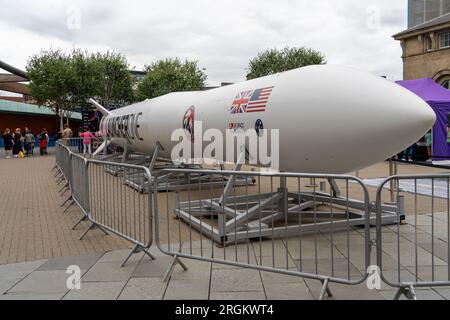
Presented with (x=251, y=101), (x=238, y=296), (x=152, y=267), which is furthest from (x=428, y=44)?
(x=238, y=296)

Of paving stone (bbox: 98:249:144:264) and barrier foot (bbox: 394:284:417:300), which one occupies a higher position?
barrier foot (bbox: 394:284:417:300)

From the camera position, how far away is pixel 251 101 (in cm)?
655

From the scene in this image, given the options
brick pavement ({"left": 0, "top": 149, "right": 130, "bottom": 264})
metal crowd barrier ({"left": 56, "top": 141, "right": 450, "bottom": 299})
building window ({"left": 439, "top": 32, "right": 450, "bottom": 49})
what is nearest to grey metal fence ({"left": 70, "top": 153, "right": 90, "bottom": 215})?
metal crowd barrier ({"left": 56, "top": 141, "right": 450, "bottom": 299})

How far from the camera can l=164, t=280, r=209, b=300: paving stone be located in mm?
4062

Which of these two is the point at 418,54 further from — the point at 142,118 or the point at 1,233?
the point at 1,233

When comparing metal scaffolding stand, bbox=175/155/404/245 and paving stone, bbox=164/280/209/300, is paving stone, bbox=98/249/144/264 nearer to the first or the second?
metal scaffolding stand, bbox=175/155/404/245

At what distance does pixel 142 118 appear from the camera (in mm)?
11945

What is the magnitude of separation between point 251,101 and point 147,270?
305 cm

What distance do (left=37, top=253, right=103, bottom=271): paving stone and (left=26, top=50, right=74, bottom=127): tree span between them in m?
25.5

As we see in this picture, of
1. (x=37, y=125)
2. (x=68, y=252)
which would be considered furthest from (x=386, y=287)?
(x=37, y=125)

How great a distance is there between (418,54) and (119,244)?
31619mm

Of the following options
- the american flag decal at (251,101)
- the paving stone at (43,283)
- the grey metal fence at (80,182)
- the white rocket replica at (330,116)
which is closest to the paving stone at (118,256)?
the paving stone at (43,283)

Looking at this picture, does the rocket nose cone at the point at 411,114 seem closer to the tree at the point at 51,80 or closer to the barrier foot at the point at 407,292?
the barrier foot at the point at 407,292

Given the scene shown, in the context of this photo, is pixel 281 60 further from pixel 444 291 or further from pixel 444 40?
pixel 444 291
